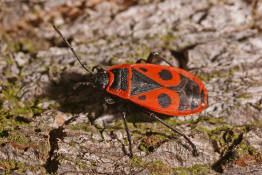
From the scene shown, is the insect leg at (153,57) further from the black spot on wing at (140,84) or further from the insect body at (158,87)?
the black spot on wing at (140,84)

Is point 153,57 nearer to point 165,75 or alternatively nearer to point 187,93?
point 165,75

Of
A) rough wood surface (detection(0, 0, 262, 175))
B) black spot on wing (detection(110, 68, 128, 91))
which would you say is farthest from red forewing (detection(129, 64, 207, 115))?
rough wood surface (detection(0, 0, 262, 175))

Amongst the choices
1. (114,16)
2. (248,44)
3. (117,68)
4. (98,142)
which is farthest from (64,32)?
(248,44)

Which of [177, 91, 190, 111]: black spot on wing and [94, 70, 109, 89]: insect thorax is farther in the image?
[94, 70, 109, 89]: insect thorax

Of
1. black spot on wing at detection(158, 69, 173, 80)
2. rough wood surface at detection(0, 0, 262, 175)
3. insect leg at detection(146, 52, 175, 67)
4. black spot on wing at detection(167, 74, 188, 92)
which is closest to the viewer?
rough wood surface at detection(0, 0, 262, 175)

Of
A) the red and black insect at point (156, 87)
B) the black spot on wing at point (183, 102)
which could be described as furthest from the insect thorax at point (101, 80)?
the black spot on wing at point (183, 102)

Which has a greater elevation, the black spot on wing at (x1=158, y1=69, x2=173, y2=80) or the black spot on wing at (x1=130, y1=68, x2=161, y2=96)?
the black spot on wing at (x1=158, y1=69, x2=173, y2=80)

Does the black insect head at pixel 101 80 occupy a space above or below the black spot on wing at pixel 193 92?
above

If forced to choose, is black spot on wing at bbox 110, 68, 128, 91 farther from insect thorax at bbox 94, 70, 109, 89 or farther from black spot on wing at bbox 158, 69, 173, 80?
black spot on wing at bbox 158, 69, 173, 80
